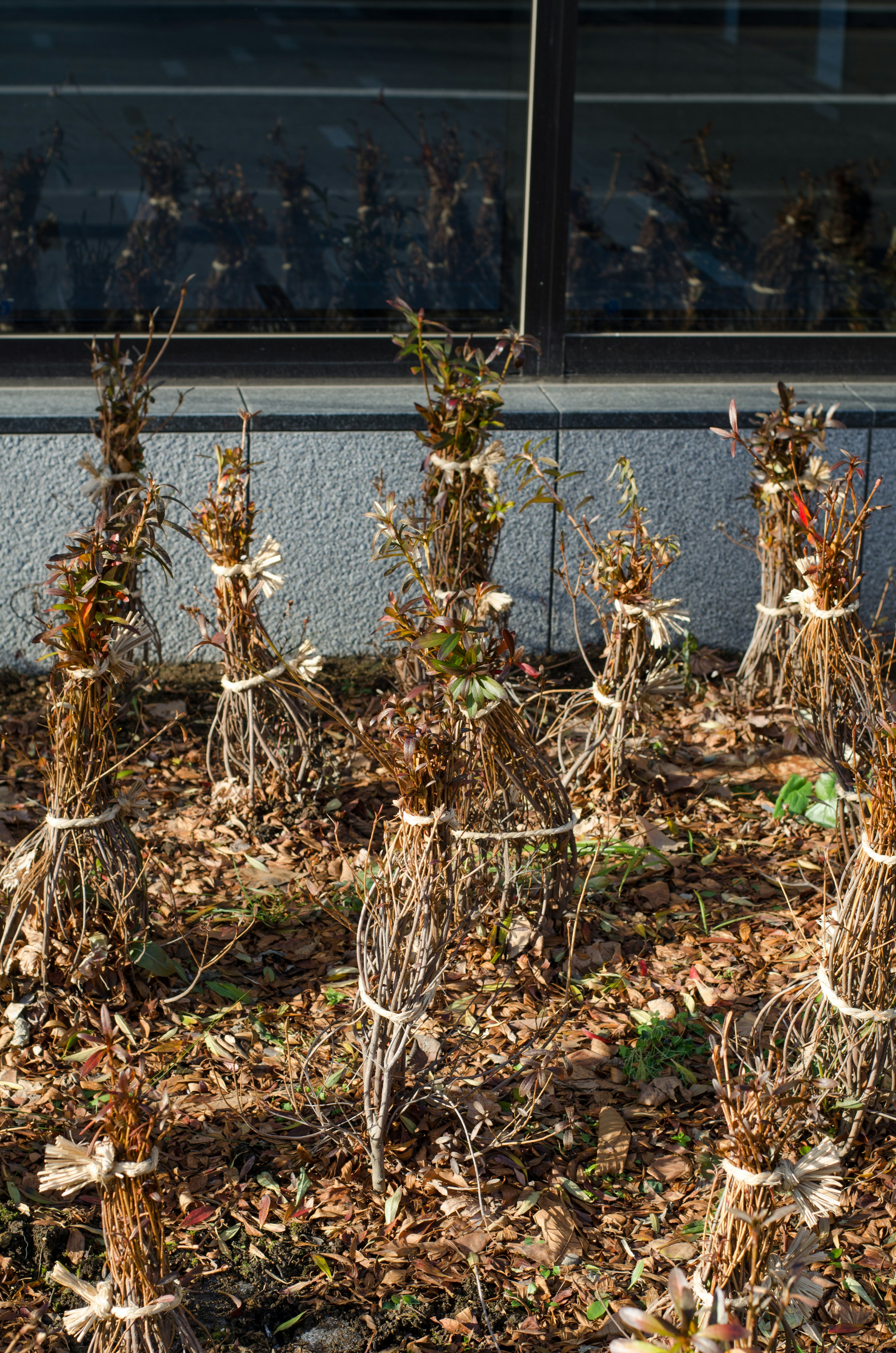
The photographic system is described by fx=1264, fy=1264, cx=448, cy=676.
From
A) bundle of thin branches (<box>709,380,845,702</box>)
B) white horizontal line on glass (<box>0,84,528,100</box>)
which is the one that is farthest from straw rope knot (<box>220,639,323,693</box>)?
white horizontal line on glass (<box>0,84,528,100</box>)

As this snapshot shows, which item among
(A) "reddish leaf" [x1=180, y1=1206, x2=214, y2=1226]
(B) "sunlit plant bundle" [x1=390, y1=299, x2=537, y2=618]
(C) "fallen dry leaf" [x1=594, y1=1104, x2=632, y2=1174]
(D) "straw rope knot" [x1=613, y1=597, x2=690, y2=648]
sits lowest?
(C) "fallen dry leaf" [x1=594, y1=1104, x2=632, y2=1174]

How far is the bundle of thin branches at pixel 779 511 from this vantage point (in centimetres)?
486

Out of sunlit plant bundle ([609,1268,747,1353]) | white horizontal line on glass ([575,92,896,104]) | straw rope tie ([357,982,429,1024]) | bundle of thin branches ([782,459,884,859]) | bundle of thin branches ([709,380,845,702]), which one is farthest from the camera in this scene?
white horizontal line on glass ([575,92,896,104])

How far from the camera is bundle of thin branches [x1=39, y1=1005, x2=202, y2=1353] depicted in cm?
217

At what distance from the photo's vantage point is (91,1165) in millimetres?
2180

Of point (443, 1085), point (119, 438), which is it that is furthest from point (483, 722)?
point (119, 438)

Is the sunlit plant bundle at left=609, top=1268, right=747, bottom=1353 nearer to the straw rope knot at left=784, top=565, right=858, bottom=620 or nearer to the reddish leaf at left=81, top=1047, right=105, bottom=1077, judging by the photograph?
the reddish leaf at left=81, top=1047, right=105, bottom=1077

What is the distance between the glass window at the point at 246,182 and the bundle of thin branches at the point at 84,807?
3500 millimetres

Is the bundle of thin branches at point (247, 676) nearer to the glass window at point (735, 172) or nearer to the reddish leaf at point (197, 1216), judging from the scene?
the reddish leaf at point (197, 1216)

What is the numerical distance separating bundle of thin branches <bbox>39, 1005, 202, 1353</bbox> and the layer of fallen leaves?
0.10m

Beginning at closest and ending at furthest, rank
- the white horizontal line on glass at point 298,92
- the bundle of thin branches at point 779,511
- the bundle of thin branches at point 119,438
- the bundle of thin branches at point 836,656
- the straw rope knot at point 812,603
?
the bundle of thin branches at point 836,656 → the straw rope knot at point 812,603 → the bundle of thin branches at point 119,438 → the bundle of thin branches at point 779,511 → the white horizontal line on glass at point 298,92

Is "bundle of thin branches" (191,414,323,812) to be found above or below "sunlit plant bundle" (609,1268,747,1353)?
above

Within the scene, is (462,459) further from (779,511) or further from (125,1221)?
(125,1221)

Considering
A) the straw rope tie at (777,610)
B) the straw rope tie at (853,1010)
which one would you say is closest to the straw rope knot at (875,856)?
the straw rope tie at (853,1010)
